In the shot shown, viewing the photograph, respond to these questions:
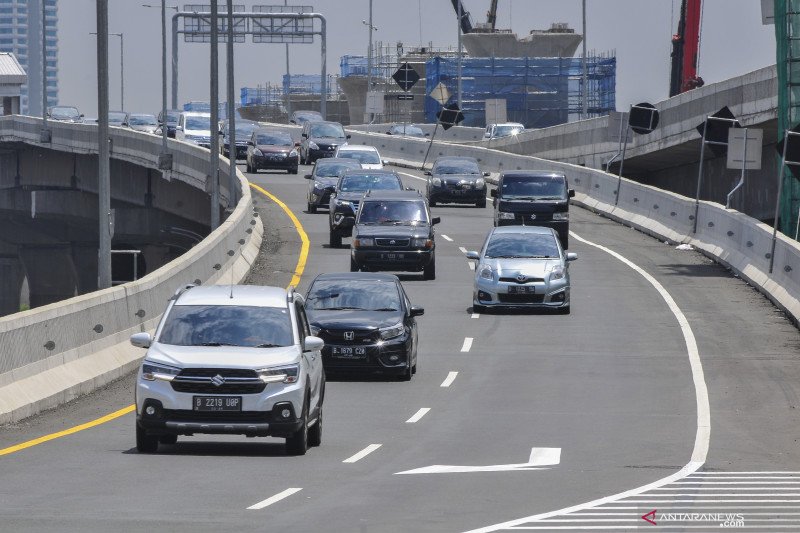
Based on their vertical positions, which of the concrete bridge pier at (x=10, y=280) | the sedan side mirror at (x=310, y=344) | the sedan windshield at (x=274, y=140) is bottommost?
the concrete bridge pier at (x=10, y=280)

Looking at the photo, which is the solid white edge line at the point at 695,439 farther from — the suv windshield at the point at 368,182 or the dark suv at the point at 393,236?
the suv windshield at the point at 368,182

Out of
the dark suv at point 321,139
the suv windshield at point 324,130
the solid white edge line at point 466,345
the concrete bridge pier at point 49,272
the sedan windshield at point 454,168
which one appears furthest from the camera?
the concrete bridge pier at point 49,272

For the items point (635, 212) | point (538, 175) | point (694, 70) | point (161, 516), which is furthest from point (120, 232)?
point (161, 516)

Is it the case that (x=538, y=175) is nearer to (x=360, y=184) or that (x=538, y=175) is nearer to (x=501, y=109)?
(x=360, y=184)

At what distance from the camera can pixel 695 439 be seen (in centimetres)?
1955

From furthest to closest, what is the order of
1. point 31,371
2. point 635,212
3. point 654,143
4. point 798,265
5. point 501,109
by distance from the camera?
point 501,109 < point 654,143 < point 635,212 < point 798,265 < point 31,371

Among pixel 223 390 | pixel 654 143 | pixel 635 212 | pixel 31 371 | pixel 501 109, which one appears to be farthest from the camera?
pixel 501 109

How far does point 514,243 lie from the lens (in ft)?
116

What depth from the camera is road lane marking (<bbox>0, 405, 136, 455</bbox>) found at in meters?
17.5

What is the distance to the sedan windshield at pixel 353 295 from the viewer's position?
26156 mm

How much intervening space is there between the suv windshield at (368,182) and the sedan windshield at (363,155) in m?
12.2

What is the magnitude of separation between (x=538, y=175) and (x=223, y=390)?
1166 inches

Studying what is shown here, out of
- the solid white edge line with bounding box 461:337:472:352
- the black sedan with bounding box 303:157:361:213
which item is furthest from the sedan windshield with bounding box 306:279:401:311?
the black sedan with bounding box 303:157:361:213

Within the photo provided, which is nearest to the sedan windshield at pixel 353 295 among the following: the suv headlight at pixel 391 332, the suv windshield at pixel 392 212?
the suv headlight at pixel 391 332
